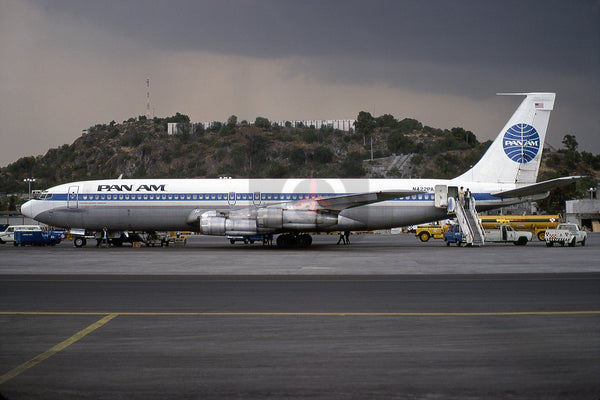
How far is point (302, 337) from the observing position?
913 cm

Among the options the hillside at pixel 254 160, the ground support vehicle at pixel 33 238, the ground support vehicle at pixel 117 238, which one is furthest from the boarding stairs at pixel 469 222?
the hillside at pixel 254 160

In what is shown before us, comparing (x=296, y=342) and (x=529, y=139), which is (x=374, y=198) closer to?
(x=529, y=139)

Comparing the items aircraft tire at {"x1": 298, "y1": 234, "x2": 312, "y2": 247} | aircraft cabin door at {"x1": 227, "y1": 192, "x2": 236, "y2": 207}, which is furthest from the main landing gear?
aircraft cabin door at {"x1": 227, "y1": 192, "x2": 236, "y2": 207}

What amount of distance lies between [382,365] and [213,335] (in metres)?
3.13

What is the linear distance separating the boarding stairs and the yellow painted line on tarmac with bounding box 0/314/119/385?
28.3 meters

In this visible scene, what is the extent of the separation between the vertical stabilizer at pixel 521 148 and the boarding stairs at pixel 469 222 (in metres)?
→ 2.54

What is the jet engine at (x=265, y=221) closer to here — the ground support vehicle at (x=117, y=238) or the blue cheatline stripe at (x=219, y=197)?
the blue cheatline stripe at (x=219, y=197)

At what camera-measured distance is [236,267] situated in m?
22.2

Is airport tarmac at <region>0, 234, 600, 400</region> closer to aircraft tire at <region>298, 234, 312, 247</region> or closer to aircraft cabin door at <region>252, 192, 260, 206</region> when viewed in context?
aircraft cabin door at <region>252, 192, 260, 206</region>

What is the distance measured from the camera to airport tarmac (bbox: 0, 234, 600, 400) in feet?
21.6

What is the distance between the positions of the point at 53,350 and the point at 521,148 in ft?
115

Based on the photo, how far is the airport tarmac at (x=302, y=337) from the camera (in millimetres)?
6598

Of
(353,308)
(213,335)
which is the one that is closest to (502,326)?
(353,308)

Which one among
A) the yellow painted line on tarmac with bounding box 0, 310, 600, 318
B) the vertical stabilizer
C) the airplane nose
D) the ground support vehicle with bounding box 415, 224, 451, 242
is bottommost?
the ground support vehicle with bounding box 415, 224, 451, 242
